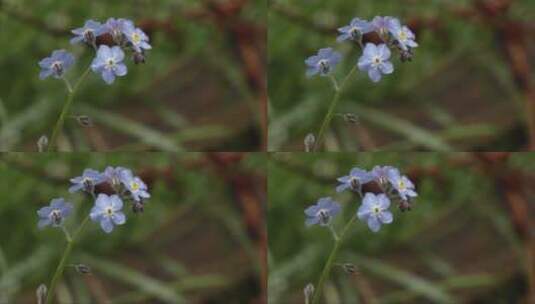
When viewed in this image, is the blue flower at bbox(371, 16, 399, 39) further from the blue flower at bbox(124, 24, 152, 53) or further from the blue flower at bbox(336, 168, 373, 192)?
the blue flower at bbox(124, 24, 152, 53)

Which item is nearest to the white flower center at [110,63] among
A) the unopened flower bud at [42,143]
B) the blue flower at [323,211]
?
the unopened flower bud at [42,143]

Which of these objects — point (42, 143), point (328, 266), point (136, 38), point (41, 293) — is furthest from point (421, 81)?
point (41, 293)

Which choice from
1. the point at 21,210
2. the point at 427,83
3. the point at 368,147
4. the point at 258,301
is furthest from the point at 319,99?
the point at 21,210

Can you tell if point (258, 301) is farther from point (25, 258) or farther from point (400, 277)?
point (25, 258)

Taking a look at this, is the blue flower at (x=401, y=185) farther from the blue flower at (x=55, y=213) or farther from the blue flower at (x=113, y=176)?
the blue flower at (x=55, y=213)

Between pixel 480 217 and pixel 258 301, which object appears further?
pixel 480 217

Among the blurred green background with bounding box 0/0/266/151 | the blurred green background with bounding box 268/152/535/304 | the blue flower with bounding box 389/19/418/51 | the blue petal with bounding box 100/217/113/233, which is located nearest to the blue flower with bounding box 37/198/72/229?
the blue petal with bounding box 100/217/113/233
